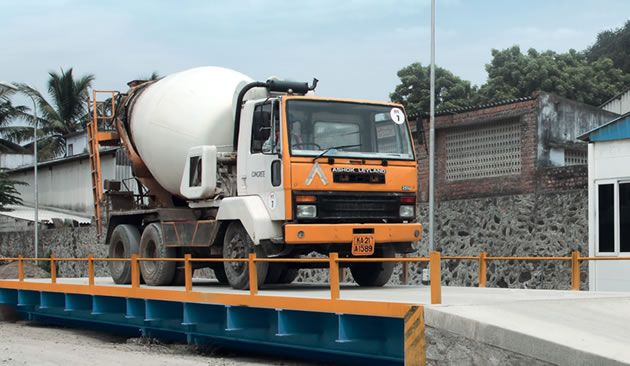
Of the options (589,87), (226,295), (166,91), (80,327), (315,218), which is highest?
(589,87)

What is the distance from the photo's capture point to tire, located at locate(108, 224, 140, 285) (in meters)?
16.2

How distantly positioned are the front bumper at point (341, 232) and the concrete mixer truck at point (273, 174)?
1cm

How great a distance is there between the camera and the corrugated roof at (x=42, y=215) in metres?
46.4

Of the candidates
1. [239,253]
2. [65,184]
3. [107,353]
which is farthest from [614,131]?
[65,184]

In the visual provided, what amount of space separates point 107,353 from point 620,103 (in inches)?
1167

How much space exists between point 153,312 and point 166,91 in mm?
3524

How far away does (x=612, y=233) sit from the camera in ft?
60.8

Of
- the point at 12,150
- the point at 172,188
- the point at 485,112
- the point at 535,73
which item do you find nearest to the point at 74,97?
the point at 12,150

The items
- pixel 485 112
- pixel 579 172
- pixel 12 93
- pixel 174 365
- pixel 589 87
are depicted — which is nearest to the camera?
pixel 174 365

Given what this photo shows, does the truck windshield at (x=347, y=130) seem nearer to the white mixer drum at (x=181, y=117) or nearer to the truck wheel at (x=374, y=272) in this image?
the truck wheel at (x=374, y=272)

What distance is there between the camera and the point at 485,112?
957 inches

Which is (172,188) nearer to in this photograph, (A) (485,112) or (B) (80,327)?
(B) (80,327)

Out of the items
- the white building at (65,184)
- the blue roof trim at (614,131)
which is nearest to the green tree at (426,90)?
the white building at (65,184)

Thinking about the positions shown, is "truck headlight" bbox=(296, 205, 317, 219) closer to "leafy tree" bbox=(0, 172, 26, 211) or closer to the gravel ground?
the gravel ground
